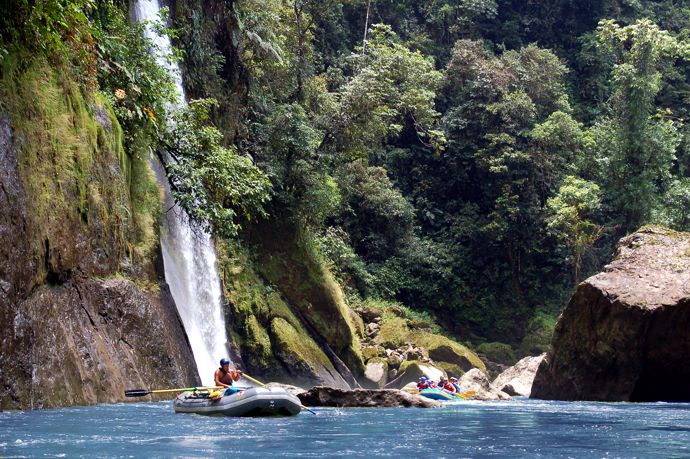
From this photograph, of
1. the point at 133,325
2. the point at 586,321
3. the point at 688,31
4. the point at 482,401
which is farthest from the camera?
the point at 688,31

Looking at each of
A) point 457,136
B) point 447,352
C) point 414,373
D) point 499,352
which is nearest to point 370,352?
point 414,373

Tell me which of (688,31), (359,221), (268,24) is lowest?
(359,221)

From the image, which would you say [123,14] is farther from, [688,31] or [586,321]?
[688,31]

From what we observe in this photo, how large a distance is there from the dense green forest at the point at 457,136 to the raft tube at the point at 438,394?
629 centimetres

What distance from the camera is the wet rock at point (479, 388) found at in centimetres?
2088

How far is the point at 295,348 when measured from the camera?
72.3 feet

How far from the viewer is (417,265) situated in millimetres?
33062

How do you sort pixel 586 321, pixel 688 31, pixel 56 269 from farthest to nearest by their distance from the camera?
1. pixel 688 31
2. pixel 586 321
3. pixel 56 269

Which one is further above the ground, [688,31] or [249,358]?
[688,31]

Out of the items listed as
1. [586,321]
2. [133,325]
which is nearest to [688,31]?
[586,321]

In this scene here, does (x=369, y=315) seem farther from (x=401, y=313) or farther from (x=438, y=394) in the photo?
(x=438, y=394)

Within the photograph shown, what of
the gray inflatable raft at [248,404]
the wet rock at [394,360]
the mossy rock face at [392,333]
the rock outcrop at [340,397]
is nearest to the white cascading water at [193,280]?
the rock outcrop at [340,397]

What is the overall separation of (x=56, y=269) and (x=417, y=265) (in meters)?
22.1

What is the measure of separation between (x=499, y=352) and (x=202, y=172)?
1762 centimetres
